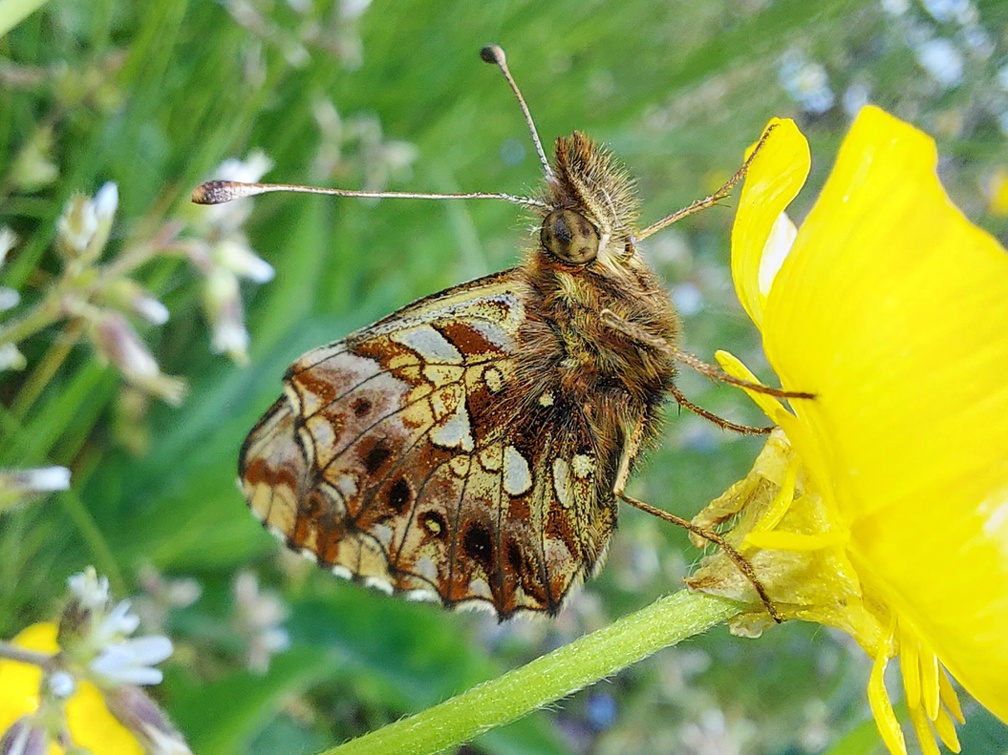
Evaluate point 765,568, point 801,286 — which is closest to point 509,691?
point 765,568

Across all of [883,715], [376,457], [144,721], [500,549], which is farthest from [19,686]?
[883,715]

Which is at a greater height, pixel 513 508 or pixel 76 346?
pixel 513 508

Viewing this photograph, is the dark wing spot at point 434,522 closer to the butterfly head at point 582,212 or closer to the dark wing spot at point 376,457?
the dark wing spot at point 376,457

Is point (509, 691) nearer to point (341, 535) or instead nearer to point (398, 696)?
point (341, 535)

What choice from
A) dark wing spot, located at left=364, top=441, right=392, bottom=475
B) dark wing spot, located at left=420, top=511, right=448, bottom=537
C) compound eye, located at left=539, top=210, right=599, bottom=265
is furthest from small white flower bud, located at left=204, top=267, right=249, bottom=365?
compound eye, located at left=539, top=210, right=599, bottom=265

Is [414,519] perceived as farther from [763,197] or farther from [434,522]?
[763,197]

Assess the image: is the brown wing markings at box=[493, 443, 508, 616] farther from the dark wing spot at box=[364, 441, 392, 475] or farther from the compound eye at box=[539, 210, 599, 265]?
the compound eye at box=[539, 210, 599, 265]

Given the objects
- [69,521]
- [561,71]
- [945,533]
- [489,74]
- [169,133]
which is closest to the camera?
[945,533]
